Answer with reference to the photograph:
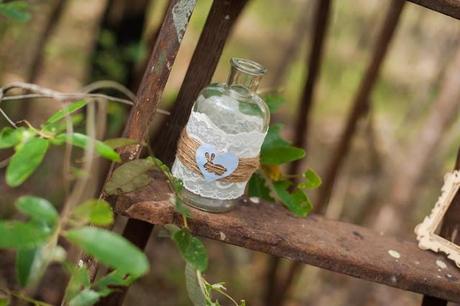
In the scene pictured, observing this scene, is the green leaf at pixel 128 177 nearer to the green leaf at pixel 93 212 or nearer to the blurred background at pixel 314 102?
the green leaf at pixel 93 212

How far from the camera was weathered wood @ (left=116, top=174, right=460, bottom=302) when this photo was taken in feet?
2.94

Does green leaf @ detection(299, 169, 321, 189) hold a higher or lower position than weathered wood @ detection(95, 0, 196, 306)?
lower

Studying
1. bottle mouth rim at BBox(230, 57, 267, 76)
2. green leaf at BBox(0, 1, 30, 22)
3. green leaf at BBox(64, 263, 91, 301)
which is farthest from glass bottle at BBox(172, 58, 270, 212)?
green leaf at BBox(0, 1, 30, 22)

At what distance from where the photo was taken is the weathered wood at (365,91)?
1.52 meters

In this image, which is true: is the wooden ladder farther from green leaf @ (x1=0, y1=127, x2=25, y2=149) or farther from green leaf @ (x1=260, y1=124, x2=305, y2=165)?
green leaf @ (x1=0, y1=127, x2=25, y2=149)

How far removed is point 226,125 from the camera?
885 mm

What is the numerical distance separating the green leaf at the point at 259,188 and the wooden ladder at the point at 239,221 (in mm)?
43

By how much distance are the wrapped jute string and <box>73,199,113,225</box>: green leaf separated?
275 mm

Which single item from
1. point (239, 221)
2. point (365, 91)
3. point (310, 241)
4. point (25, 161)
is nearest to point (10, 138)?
point (25, 161)

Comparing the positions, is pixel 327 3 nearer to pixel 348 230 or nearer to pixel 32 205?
pixel 348 230

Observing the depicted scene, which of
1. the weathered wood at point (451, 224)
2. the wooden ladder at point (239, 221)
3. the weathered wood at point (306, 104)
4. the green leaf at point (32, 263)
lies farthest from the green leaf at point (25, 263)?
the weathered wood at point (306, 104)

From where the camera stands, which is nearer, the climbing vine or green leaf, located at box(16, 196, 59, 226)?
green leaf, located at box(16, 196, 59, 226)

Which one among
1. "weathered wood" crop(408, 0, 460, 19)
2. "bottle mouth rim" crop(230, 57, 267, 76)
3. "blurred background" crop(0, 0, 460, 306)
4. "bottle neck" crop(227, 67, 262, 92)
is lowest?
"blurred background" crop(0, 0, 460, 306)

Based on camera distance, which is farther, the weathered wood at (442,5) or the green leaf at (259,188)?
the green leaf at (259,188)
